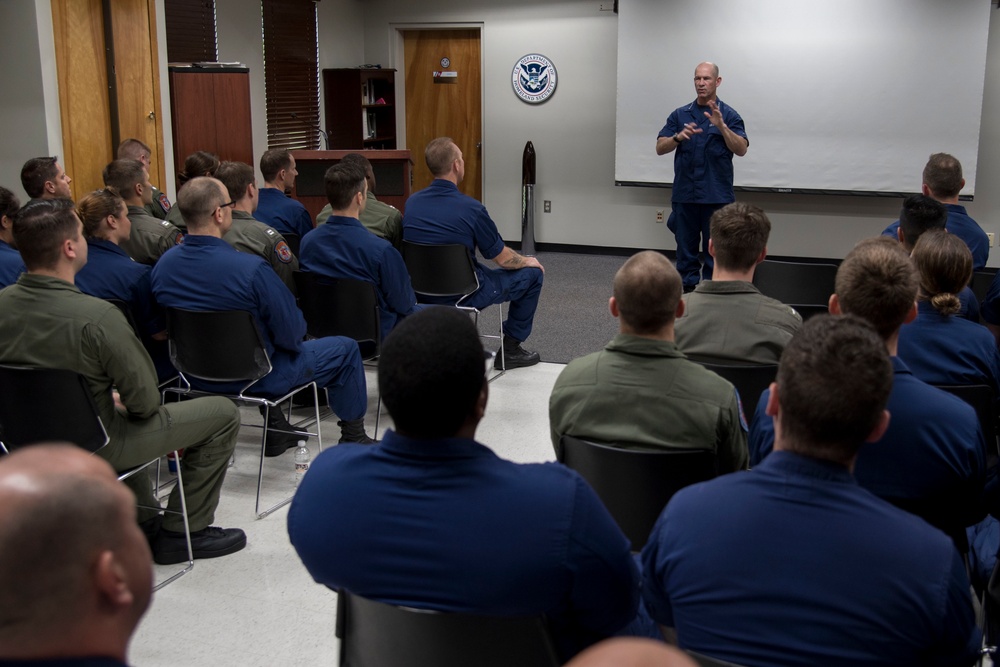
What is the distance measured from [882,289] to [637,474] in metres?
0.74

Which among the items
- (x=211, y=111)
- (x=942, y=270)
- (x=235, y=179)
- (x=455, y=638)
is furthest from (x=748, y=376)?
(x=211, y=111)

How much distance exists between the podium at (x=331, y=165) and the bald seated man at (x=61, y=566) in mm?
6700

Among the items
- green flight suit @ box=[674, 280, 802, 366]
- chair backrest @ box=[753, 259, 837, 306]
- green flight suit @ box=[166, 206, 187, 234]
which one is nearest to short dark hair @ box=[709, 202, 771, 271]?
green flight suit @ box=[674, 280, 802, 366]

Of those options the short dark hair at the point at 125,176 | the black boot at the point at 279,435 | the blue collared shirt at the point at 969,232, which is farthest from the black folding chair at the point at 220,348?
the blue collared shirt at the point at 969,232

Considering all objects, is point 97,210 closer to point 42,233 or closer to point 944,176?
point 42,233

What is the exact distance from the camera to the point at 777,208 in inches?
340

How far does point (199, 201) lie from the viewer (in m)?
3.66

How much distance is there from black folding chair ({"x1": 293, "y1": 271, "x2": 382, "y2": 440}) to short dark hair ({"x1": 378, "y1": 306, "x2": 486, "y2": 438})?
2.74m

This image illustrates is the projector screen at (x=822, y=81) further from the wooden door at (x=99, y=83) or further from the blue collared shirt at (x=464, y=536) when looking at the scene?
the blue collared shirt at (x=464, y=536)

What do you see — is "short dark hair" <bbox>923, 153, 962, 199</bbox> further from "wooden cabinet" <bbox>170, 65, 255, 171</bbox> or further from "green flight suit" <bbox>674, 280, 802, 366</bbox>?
"wooden cabinet" <bbox>170, 65, 255, 171</bbox>

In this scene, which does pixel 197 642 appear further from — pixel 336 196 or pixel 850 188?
pixel 850 188

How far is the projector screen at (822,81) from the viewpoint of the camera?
25.4ft

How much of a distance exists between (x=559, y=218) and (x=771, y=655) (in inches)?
325

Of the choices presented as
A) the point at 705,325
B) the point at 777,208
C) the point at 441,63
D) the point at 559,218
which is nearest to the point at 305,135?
the point at 441,63
